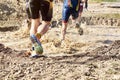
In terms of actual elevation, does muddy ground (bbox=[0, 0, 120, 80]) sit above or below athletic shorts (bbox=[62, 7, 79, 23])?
below

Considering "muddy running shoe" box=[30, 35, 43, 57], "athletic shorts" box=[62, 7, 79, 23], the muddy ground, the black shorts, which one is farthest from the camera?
"athletic shorts" box=[62, 7, 79, 23]

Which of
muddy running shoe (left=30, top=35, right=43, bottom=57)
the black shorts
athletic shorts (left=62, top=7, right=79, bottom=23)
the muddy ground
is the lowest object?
the muddy ground

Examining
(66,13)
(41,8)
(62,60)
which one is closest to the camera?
(62,60)

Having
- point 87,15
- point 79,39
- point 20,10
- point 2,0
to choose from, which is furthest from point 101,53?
point 2,0

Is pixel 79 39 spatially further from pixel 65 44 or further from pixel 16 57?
pixel 16 57

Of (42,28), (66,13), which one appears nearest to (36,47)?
(42,28)

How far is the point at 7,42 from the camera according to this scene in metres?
11.3

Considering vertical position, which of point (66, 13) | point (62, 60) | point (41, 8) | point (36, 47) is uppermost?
point (41, 8)

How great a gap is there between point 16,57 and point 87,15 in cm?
1100

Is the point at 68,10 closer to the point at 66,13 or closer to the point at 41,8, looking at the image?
the point at 66,13

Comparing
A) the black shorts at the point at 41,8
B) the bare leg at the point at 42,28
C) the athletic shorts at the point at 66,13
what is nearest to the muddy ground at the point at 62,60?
the bare leg at the point at 42,28

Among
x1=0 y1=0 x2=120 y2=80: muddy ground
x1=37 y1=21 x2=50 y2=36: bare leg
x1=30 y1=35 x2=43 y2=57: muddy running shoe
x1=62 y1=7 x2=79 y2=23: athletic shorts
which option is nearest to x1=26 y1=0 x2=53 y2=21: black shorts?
x1=37 y1=21 x2=50 y2=36: bare leg

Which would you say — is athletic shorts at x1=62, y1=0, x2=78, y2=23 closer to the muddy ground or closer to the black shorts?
the muddy ground

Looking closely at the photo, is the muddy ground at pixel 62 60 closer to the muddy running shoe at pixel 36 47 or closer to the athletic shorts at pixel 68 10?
the muddy running shoe at pixel 36 47
